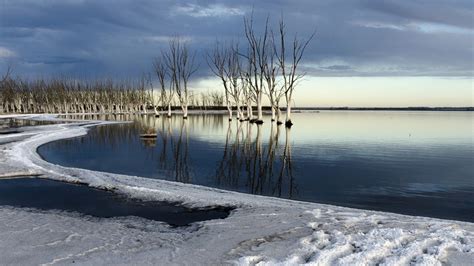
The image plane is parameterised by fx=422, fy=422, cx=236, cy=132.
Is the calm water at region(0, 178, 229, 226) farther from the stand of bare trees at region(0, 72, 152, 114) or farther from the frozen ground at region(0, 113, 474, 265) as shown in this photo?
the stand of bare trees at region(0, 72, 152, 114)

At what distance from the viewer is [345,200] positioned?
9.14 meters

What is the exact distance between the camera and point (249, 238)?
595cm

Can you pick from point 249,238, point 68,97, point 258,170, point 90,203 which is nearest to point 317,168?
point 258,170

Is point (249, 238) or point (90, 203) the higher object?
point (249, 238)

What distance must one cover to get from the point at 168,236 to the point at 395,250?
312cm

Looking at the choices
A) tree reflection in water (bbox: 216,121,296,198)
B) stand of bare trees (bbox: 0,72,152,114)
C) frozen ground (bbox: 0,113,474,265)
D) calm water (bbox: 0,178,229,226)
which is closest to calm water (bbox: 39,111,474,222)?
tree reflection in water (bbox: 216,121,296,198)

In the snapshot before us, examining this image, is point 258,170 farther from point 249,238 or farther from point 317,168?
point 249,238

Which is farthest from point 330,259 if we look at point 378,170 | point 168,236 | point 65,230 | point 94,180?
point 378,170

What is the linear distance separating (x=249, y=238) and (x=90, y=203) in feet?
13.6

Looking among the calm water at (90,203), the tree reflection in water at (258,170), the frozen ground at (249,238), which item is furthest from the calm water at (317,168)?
the calm water at (90,203)

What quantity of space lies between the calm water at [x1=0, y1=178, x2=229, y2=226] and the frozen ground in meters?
0.38

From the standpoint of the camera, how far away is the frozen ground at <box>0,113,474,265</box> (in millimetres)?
5062

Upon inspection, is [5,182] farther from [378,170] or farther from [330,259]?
[378,170]

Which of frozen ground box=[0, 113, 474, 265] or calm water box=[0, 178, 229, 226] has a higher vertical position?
frozen ground box=[0, 113, 474, 265]
